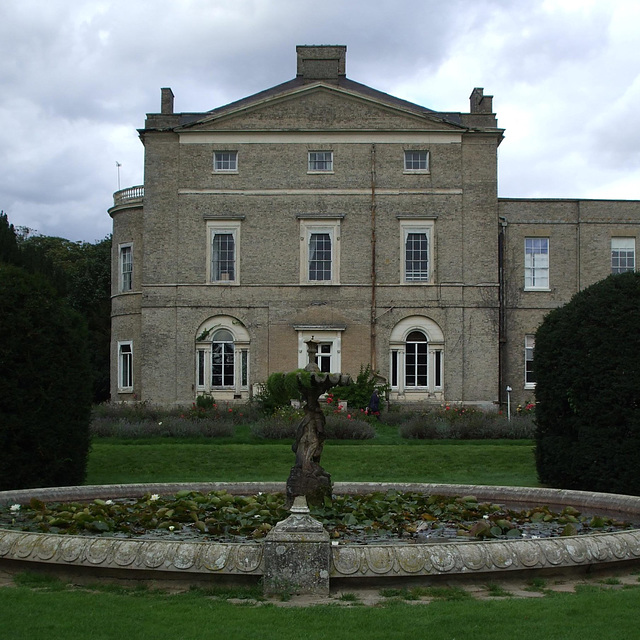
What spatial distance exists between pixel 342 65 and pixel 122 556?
37866 millimetres

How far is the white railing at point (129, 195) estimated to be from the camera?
133ft

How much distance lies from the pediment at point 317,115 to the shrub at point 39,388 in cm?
2294

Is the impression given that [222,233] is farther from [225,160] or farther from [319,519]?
[319,519]

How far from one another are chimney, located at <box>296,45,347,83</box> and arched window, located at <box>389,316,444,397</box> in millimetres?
11208

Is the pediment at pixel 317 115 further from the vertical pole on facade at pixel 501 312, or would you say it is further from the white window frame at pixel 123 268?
the white window frame at pixel 123 268

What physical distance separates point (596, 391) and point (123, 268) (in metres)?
28.5

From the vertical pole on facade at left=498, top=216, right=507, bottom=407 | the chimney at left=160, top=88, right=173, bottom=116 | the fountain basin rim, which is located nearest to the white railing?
the chimney at left=160, top=88, right=173, bottom=116

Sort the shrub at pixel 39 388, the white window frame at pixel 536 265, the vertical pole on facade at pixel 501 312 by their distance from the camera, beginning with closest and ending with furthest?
the shrub at pixel 39 388 < the vertical pole on facade at pixel 501 312 < the white window frame at pixel 536 265

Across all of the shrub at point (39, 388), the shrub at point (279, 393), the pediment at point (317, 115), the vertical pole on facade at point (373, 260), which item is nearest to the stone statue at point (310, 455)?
the shrub at point (39, 388)

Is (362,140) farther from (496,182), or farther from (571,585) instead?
(571,585)

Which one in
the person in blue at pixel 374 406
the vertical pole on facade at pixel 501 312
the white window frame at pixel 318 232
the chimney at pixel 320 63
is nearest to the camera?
the person in blue at pixel 374 406

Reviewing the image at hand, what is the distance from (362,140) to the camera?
3834 centimetres

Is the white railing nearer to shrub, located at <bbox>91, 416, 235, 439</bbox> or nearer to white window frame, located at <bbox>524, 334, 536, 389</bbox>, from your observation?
shrub, located at <bbox>91, 416, 235, 439</bbox>

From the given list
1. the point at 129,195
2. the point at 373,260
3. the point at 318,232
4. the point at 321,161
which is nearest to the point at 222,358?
the point at 318,232
